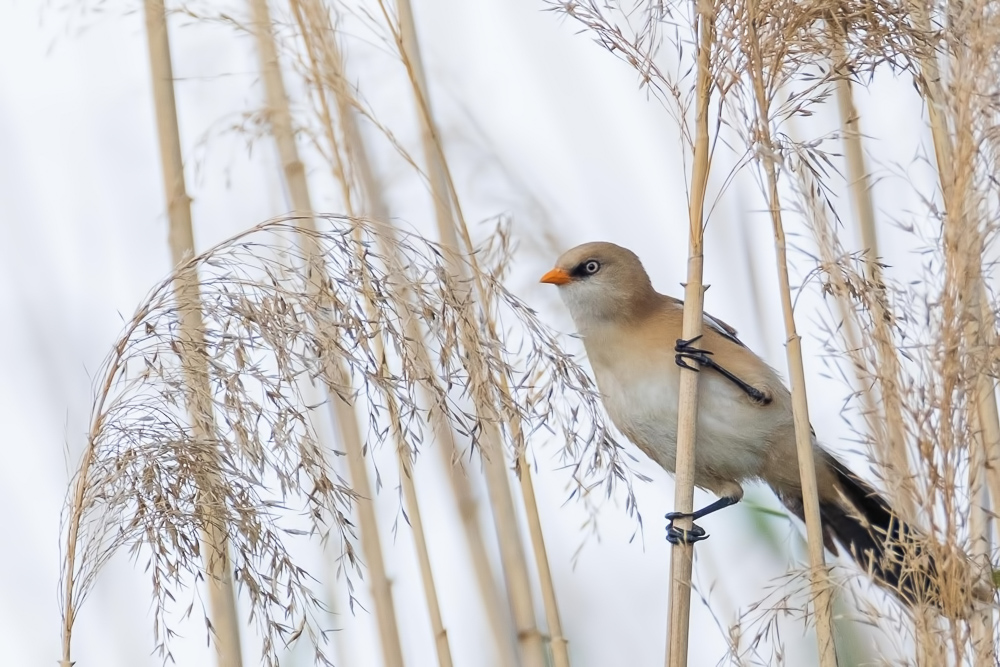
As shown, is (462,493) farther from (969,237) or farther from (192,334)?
(969,237)

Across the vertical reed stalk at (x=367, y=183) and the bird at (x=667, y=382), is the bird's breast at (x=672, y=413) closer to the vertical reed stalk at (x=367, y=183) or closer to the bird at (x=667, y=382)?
the bird at (x=667, y=382)

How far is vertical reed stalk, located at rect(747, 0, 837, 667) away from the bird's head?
816 mm

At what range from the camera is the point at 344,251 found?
1.56 m

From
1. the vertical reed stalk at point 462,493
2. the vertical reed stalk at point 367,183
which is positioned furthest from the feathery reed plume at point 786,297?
the vertical reed stalk at point 462,493

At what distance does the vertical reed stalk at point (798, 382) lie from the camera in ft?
4.90

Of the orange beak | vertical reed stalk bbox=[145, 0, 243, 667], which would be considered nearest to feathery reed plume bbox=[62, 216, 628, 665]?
vertical reed stalk bbox=[145, 0, 243, 667]

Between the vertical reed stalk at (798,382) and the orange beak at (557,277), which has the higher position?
the orange beak at (557,277)

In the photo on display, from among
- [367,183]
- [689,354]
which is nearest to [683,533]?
[689,354]

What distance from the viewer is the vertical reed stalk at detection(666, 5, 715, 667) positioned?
5.12ft

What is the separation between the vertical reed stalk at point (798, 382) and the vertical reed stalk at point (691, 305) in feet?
0.24

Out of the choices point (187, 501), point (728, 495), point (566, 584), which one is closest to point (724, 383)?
point (728, 495)

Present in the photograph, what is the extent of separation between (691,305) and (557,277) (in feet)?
2.49

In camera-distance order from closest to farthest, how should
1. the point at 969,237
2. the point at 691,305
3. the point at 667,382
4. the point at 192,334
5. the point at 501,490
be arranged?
the point at 969,237, the point at 192,334, the point at 691,305, the point at 501,490, the point at 667,382

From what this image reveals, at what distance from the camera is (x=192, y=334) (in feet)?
5.17
